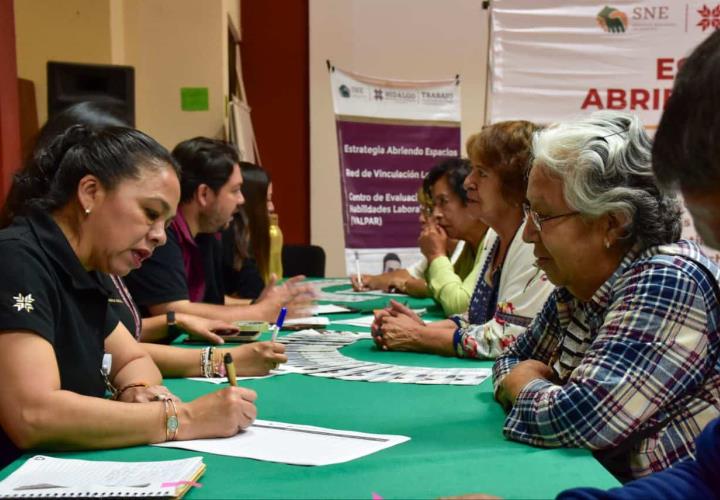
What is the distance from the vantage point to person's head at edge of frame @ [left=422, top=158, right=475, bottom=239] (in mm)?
3686

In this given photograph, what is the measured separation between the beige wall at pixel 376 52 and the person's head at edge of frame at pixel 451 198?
2.66m

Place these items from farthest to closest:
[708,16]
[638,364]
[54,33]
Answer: [708,16], [54,33], [638,364]

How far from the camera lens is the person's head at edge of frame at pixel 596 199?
1.46 m

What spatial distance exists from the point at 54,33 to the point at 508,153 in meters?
3.54

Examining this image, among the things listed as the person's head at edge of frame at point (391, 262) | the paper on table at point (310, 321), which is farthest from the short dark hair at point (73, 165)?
the person's head at edge of frame at point (391, 262)

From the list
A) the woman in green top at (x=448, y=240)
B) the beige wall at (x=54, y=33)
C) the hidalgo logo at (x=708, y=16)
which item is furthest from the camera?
the hidalgo logo at (x=708, y=16)

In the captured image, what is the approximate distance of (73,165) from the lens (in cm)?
164

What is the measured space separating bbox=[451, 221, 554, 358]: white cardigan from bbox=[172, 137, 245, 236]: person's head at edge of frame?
1487 mm

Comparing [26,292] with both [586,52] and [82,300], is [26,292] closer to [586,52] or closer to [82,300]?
[82,300]

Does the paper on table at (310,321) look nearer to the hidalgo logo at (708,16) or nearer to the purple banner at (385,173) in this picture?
the purple banner at (385,173)

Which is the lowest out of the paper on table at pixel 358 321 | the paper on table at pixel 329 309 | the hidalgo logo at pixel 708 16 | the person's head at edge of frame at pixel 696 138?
the paper on table at pixel 329 309

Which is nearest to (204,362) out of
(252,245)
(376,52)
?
(252,245)

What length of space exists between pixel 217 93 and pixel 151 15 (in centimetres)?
67

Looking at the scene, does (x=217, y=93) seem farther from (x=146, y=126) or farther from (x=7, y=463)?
(x=7, y=463)
